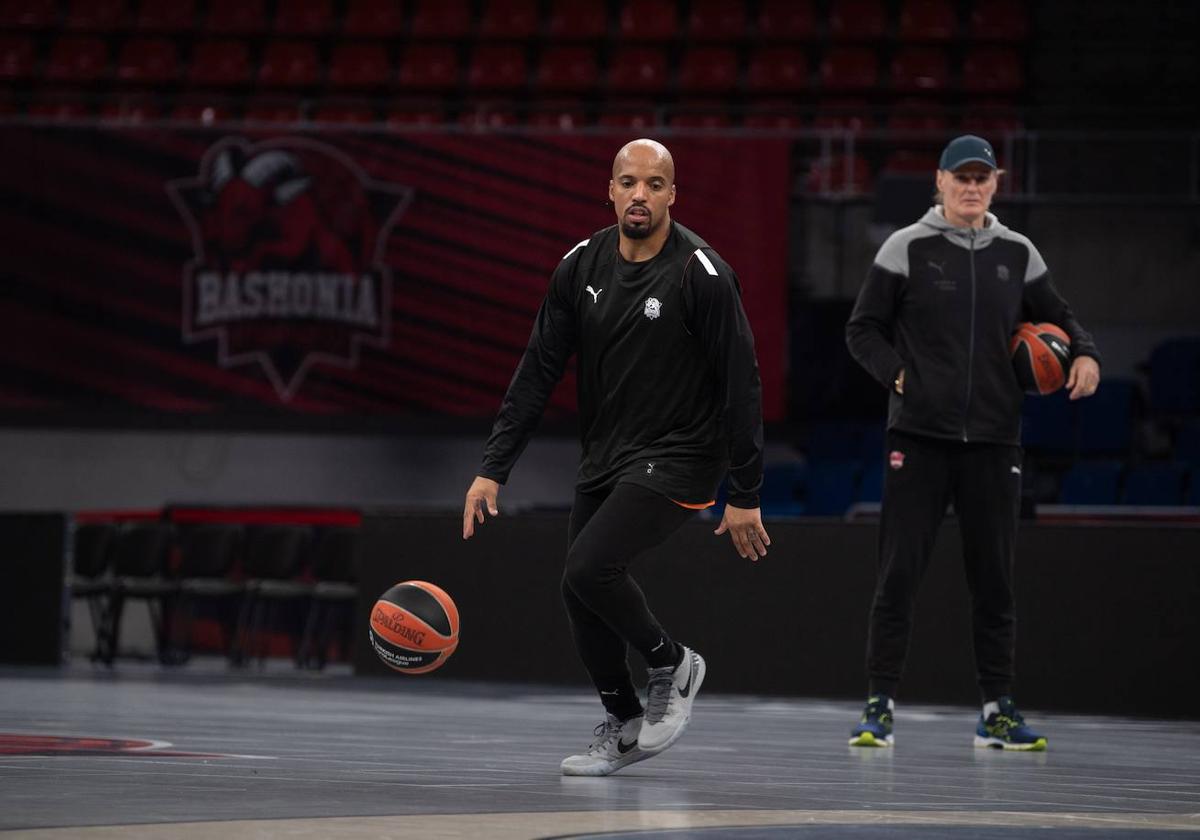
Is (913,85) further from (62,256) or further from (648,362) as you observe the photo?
(648,362)

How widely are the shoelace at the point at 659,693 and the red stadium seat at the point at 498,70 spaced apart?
539 inches

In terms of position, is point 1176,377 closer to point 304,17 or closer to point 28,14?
point 304,17

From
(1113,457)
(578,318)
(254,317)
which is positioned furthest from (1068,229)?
(578,318)

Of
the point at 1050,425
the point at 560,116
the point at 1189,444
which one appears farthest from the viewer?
the point at 560,116

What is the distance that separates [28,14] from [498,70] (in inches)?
191

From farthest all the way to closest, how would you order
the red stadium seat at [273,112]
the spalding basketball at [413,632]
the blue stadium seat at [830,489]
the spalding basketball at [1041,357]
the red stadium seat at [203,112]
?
the red stadium seat at [273,112] < the red stadium seat at [203,112] < the blue stadium seat at [830,489] < the spalding basketball at [1041,357] < the spalding basketball at [413,632]

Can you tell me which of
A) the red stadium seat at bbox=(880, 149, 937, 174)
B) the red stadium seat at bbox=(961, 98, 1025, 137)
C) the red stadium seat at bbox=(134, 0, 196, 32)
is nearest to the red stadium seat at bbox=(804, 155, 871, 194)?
the red stadium seat at bbox=(880, 149, 937, 174)

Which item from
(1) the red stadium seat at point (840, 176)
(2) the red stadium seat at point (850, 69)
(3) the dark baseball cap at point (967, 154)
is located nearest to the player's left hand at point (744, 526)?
(3) the dark baseball cap at point (967, 154)

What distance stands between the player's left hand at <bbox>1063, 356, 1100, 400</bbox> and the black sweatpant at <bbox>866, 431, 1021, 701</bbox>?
34cm

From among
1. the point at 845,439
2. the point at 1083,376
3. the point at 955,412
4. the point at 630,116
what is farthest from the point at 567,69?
the point at 1083,376

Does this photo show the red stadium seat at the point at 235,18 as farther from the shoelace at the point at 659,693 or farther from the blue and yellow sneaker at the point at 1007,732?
the shoelace at the point at 659,693

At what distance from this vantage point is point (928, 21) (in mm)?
18875

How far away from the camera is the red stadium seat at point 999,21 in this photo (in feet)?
61.8

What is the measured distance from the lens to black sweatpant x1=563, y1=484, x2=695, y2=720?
534 cm
